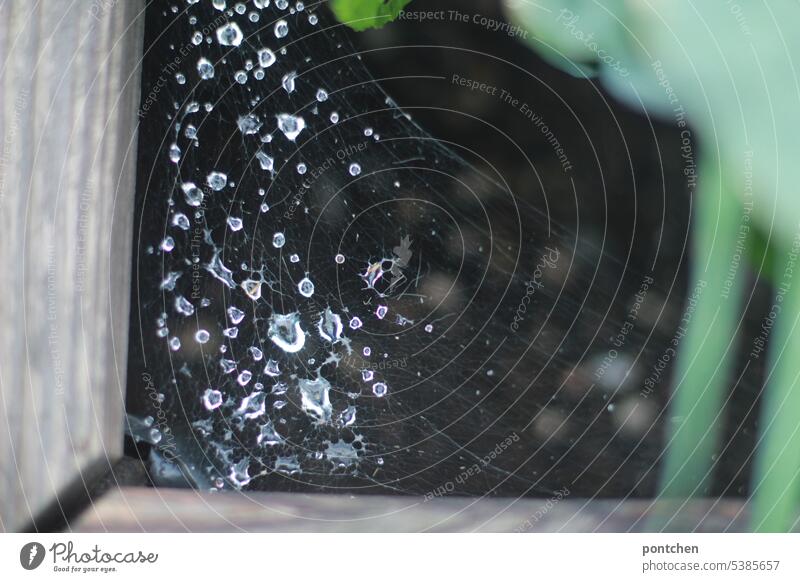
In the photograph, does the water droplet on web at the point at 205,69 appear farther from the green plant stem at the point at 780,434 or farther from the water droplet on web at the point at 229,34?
the green plant stem at the point at 780,434

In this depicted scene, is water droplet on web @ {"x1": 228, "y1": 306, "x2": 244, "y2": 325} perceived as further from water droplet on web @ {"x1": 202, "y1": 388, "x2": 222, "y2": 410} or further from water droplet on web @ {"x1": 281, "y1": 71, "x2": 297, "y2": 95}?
water droplet on web @ {"x1": 281, "y1": 71, "x2": 297, "y2": 95}

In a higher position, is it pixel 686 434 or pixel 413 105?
pixel 413 105

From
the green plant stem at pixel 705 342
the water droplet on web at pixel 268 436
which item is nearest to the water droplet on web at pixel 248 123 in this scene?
the water droplet on web at pixel 268 436

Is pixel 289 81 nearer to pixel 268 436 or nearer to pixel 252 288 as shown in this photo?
pixel 252 288
